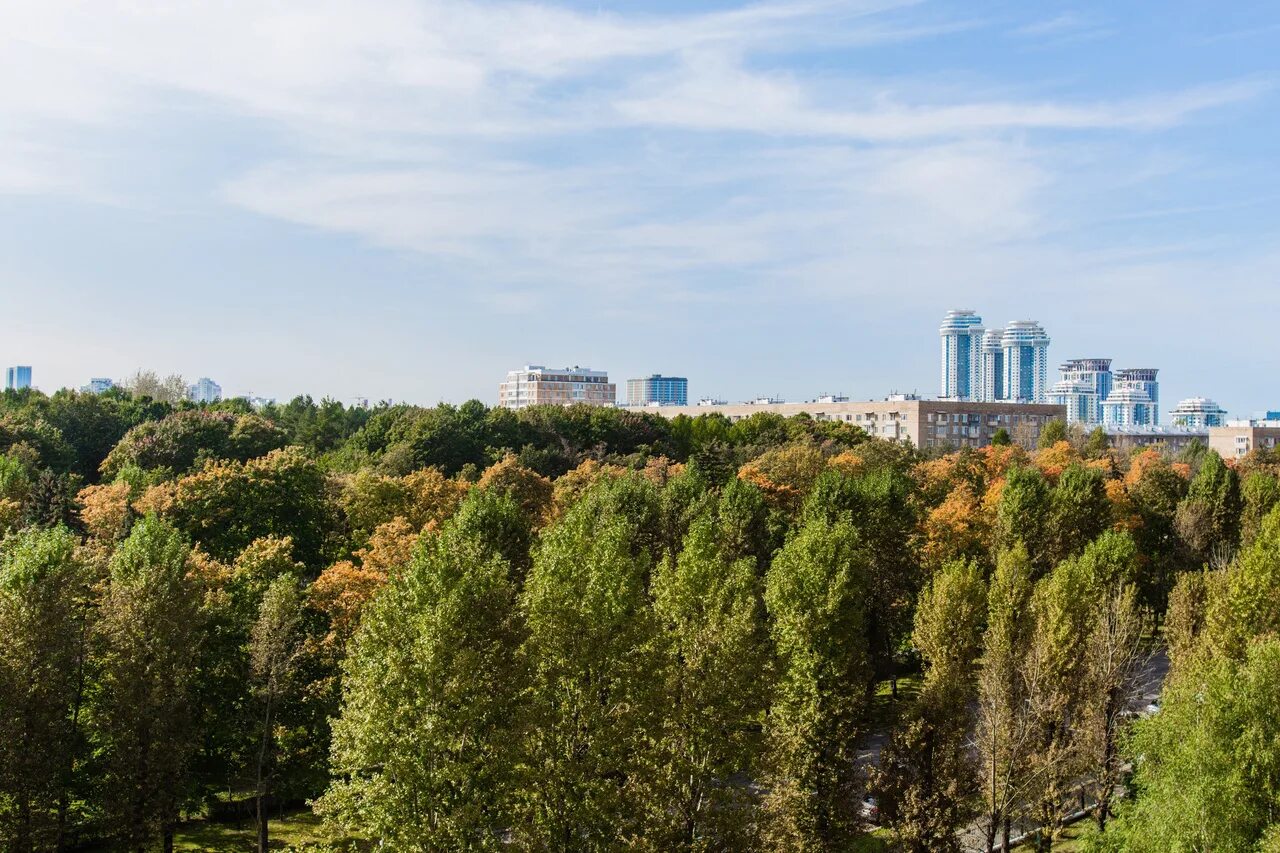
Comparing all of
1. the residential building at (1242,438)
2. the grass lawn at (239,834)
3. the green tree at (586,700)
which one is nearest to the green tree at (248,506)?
the grass lawn at (239,834)

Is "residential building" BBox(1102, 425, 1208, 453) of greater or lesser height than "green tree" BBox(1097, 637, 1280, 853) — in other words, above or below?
above

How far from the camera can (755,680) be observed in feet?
112

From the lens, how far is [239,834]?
1558 inches

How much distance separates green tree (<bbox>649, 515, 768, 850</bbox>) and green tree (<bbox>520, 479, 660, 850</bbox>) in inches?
36.0

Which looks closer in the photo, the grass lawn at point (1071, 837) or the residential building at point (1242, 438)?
the grass lawn at point (1071, 837)

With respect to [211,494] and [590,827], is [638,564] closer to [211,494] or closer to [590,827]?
[590,827]

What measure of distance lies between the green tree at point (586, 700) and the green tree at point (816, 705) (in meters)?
5.59

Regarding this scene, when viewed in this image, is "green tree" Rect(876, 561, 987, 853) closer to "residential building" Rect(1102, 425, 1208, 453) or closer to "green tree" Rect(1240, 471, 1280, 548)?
"green tree" Rect(1240, 471, 1280, 548)

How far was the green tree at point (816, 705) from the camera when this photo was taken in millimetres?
34156

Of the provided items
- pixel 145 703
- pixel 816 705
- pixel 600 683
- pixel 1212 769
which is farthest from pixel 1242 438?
pixel 145 703

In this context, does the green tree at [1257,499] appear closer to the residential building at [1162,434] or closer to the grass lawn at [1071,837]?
the grass lawn at [1071,837]

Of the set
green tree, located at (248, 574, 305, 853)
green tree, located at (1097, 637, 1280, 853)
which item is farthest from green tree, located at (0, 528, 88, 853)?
green tree, located at (1097, 637, 1280, 853)

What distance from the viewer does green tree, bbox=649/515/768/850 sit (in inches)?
1227

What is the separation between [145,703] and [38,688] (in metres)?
2.92
